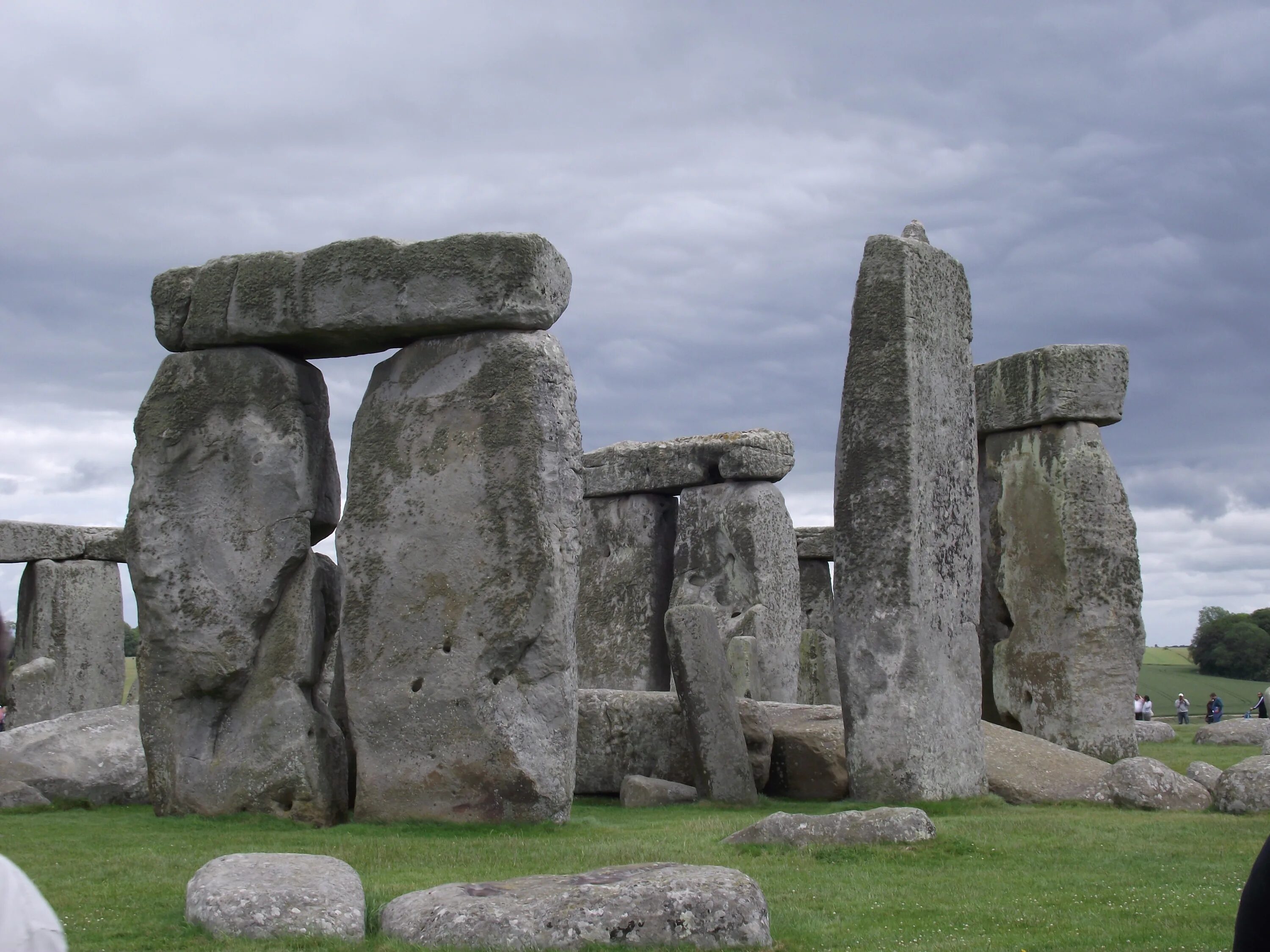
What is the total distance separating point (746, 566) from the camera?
58.6 ft

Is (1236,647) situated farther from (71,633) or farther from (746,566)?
(71,633)

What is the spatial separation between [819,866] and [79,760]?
6253 millimetres

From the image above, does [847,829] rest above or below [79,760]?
below

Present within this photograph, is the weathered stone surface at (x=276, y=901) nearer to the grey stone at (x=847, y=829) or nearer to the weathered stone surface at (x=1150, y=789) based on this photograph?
the grey stone at (x=847, y=829)

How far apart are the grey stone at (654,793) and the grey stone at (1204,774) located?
3715mm

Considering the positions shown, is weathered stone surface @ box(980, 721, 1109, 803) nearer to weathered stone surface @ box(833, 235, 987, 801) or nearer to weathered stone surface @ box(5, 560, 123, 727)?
weathered stone surface @ box(833, 235, 987, 801)

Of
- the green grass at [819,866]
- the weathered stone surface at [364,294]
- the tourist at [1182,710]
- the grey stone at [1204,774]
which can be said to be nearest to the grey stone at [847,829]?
the green grass at [819,866]

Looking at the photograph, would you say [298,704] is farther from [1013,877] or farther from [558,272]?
[1013,877]

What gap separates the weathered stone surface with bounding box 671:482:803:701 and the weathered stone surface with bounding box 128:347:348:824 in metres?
8.09

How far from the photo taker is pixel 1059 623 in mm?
14898

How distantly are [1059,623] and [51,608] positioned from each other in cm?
1398

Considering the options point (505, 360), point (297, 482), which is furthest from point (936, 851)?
point (297, 482)

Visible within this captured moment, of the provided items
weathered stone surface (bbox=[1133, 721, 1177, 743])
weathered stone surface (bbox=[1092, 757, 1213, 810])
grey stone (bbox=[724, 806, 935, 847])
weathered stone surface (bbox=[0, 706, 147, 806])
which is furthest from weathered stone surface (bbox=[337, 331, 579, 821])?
weathered stone surface (bbox=[1133, 721, 1177, 743])

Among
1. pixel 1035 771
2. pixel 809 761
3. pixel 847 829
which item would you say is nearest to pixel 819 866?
pixel 847 829
